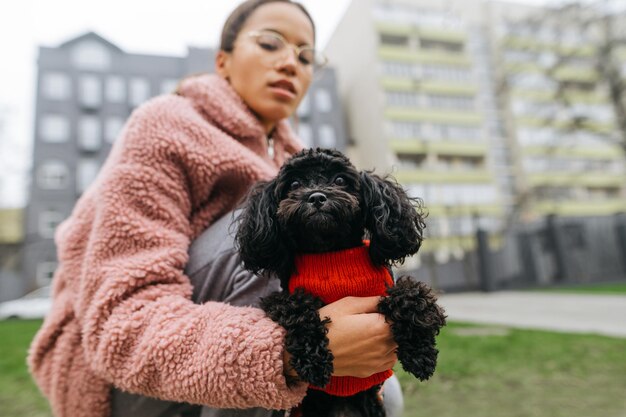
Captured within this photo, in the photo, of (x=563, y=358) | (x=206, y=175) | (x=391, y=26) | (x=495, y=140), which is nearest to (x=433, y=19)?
(x=391, y=26)

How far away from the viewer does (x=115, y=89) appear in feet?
99.7

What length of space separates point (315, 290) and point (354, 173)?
37 centimetres

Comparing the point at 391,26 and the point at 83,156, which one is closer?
the point at 83,156

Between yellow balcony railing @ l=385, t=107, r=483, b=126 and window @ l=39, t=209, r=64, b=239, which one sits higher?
yellow balcony railing @ l=385, t=107, r=483, b=126

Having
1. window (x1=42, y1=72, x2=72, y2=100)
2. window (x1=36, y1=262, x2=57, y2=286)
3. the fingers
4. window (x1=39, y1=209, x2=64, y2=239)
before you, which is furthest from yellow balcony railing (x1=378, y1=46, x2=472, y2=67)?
the fingers

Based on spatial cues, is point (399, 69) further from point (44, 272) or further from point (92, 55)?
point (44, 272)

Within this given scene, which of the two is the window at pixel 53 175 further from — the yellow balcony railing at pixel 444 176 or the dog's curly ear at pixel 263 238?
the dog's curly ear at pixel 263 238

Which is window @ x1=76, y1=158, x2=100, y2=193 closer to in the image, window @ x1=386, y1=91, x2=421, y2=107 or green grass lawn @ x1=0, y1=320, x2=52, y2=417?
window @ x1=386, y1=91, x2=421, y2=107

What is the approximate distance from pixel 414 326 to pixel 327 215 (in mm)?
362

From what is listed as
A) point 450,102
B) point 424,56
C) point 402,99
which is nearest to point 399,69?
point 402,99

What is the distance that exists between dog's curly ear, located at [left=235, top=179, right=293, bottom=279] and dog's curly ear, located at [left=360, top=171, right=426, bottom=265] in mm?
262

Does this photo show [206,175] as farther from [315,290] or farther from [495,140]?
[495,140]

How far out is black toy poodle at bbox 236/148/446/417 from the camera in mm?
1161

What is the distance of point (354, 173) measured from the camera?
138cm
